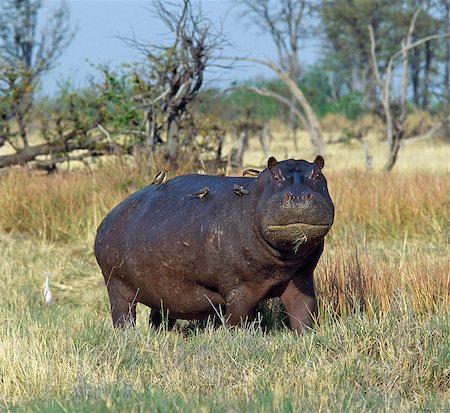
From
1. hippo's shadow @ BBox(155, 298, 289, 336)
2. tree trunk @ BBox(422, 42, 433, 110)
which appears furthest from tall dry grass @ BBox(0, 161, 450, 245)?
tree trunk @ BBox(422, 42, 433, 110)

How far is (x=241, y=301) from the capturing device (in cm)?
457

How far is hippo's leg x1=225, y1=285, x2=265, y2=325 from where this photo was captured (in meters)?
4.56

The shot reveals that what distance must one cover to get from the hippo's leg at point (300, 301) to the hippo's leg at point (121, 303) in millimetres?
1041

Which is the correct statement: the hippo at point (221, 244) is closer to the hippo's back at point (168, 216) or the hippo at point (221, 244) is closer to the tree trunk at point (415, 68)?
the hippo's back at point (168, 216)

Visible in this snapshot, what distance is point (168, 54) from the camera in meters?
12.0

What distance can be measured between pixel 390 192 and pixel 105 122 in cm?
550

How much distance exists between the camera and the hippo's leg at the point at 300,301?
4.66 metres

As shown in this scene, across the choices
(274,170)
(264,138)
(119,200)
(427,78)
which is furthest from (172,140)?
(427,78)

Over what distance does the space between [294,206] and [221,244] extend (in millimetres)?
691

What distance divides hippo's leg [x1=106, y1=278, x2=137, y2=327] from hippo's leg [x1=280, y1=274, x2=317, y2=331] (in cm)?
104

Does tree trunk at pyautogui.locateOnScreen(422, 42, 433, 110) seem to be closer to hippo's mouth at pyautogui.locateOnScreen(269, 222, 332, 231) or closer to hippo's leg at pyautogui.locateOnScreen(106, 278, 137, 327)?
hippo's leg at pyautogui.locateOnScreen(106, 278, 137, 327)

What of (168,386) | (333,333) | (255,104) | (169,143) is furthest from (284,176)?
(255,104)

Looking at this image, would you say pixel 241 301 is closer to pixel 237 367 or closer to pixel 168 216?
pixel 237 367

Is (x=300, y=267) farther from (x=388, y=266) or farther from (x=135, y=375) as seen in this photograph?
(x=388, y=266)
